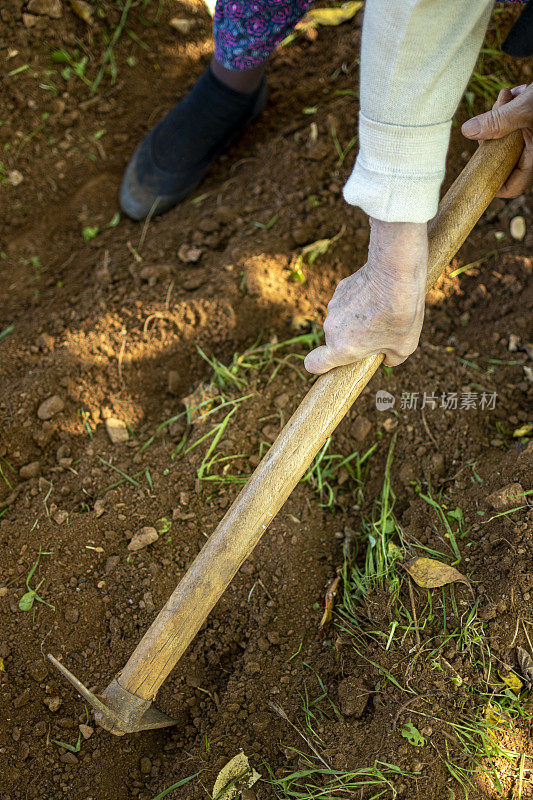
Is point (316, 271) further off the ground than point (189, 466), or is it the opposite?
point (316, 271)

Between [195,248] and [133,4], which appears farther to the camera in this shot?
[133,4]

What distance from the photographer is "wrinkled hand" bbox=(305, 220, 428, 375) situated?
131cm

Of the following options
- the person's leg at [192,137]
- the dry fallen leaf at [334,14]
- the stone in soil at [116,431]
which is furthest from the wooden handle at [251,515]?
the dry fallen leaf at [334,14]

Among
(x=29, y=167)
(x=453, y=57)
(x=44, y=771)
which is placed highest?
(x=453, y=57)

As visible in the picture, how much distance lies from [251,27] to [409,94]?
119 cm

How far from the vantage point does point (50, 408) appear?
2.01 m

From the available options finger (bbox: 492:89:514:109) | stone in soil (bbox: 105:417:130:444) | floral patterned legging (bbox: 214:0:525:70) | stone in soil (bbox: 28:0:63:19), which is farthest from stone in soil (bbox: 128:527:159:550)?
stone in soil (bbox: 28:0:63:19)

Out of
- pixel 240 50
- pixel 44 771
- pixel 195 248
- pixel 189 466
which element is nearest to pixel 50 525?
pixel 189 466

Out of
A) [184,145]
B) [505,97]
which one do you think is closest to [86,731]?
[505,97]

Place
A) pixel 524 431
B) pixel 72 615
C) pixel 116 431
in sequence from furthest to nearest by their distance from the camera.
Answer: pixel 116 431
pixel 524 431
pixel 72 615

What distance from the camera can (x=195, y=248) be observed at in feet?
7.77

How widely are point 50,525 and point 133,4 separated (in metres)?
2.33

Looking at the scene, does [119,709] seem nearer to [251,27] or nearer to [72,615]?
[72,615]

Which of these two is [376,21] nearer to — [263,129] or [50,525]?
[50,525]
